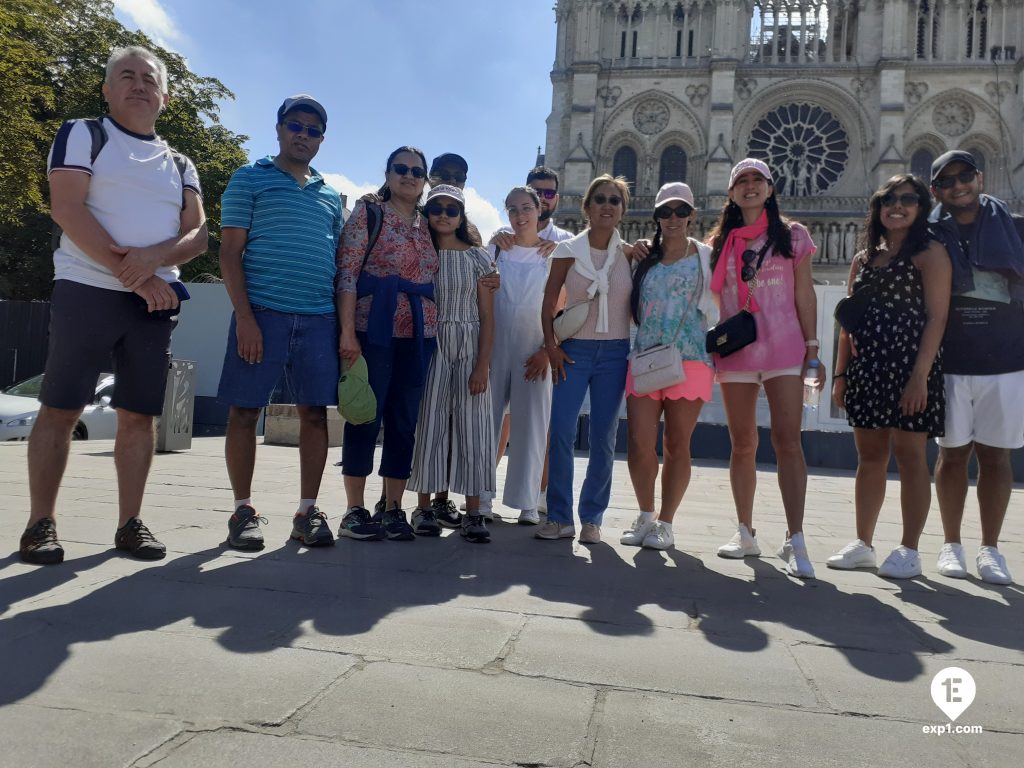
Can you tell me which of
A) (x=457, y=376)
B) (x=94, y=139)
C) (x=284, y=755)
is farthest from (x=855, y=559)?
(x=94, y=139)

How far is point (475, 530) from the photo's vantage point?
4.01m

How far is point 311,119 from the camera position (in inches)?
149

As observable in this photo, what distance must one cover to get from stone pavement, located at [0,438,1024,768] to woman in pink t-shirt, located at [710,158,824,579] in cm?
40

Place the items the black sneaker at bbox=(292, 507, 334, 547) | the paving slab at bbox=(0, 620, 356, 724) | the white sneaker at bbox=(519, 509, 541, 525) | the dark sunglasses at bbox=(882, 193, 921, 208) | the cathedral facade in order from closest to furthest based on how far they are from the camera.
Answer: the paving slab at bbox=(0, 620, 356, 724), the black sneaker at bbox=(292, 507, 334, 547), the dark sunglasses at bbox=(882, 193, 921, 208), the white sneaker at bbox=(519, 509, 541, 525), the cathedral facade

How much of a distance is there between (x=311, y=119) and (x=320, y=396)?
50.6 inches

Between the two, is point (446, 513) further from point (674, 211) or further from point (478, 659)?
point (478, 659)

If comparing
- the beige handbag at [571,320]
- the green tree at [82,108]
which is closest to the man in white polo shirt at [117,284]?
the beige handbag at [571,320]

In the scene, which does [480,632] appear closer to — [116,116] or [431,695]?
[431,695]

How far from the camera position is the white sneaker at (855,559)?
150 inches

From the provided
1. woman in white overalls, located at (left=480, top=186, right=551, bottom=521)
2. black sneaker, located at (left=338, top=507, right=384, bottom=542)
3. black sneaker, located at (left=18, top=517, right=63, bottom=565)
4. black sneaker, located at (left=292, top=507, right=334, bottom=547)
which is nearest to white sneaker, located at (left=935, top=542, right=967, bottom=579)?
woman in white overalls, located at (left=480, top=186, right=551, bottom=521)

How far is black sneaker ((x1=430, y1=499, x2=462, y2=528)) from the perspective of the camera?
4.62 m

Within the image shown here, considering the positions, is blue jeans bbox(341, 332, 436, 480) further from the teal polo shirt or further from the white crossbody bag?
the white crossbody bag

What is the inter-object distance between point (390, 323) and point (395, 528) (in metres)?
0.98

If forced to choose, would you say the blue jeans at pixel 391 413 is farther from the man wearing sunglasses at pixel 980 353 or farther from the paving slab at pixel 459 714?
the man wearing sunglasses at pixel 980 353
